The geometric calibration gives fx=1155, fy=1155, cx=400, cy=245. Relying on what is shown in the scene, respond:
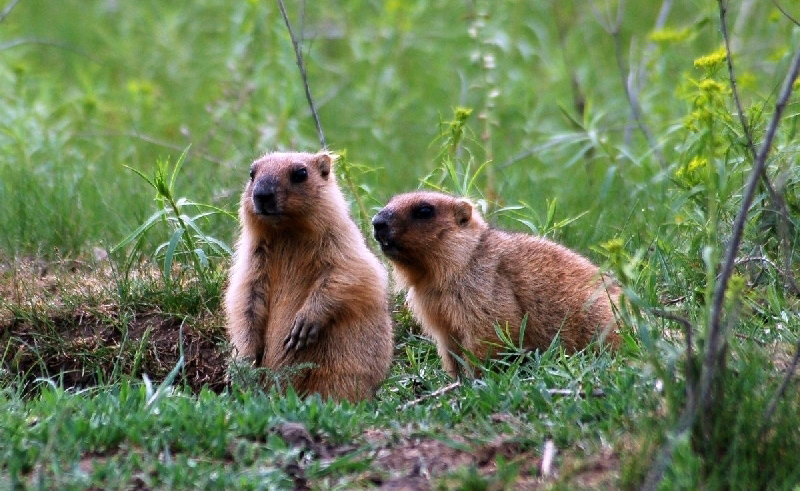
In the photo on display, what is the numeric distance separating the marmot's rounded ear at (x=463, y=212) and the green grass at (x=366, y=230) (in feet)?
1.07

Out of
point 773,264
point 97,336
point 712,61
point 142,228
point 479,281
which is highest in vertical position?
→ point 712,61

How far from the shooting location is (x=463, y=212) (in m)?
6.34

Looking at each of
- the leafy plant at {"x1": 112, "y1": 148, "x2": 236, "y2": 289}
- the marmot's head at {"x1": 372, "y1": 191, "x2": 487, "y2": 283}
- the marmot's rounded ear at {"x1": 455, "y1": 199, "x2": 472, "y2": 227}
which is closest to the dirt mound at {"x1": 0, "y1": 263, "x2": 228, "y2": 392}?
the leafy plant at {"x1": 112, "y1": 148, "x2": 236, "y2": 289}

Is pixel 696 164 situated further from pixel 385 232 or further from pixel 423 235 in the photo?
pixel 385 232

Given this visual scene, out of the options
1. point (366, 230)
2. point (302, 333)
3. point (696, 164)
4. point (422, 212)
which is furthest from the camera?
point (366, 230)

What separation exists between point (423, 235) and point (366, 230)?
848 millimetres

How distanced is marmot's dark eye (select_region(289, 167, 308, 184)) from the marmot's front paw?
738 mm

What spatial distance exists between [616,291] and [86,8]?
11857 mm

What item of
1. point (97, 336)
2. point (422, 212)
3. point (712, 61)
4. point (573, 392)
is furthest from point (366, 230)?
point (573, 392)

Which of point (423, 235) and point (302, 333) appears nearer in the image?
point (302, 333)

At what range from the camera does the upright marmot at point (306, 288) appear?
572 centimetres

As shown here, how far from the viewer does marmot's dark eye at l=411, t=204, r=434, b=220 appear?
6238 millimetres

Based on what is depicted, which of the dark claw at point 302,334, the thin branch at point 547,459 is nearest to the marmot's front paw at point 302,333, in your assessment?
the dark claw at point 302,334

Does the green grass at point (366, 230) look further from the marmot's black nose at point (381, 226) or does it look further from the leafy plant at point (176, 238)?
the marmot's black nose at point (381, 226)
